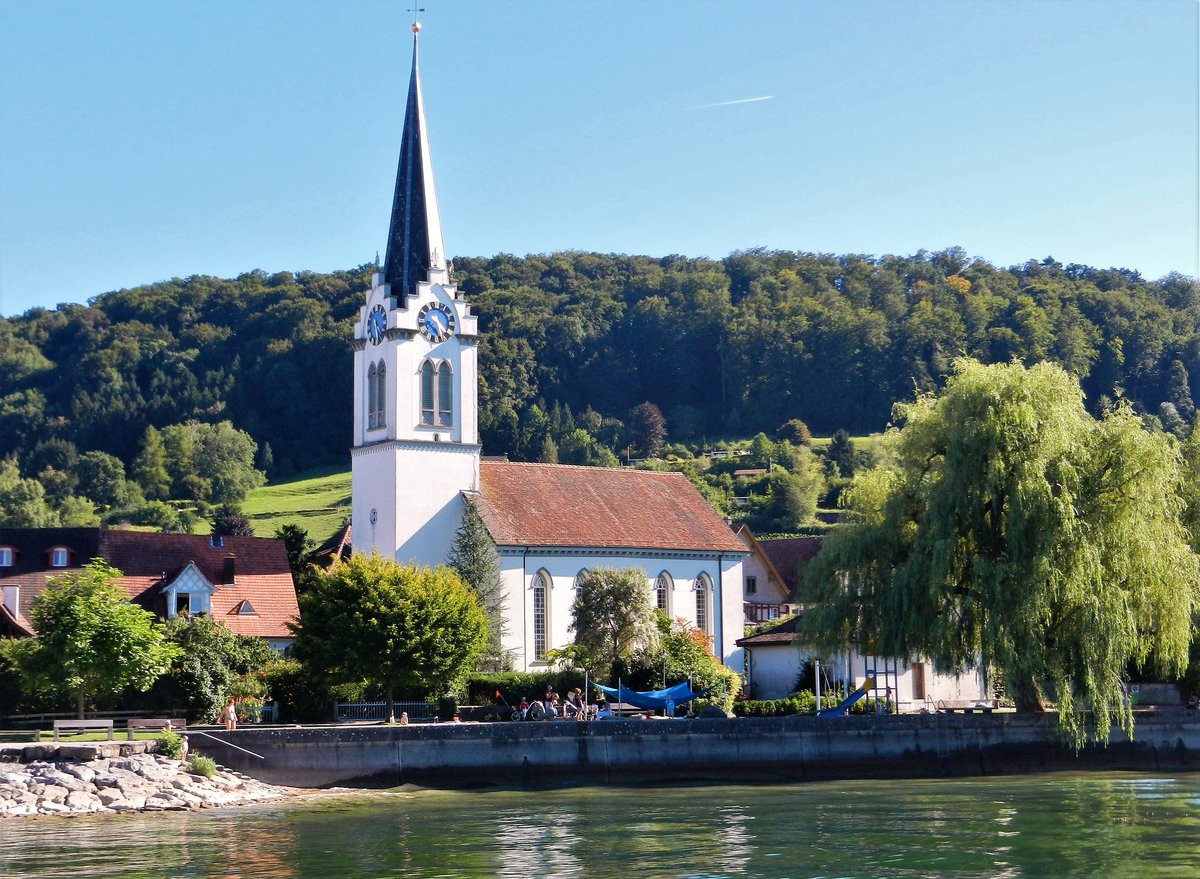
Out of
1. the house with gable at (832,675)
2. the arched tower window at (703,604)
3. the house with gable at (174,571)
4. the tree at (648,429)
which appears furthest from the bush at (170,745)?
the tree at (648,429)

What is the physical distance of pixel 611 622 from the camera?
2378 inches

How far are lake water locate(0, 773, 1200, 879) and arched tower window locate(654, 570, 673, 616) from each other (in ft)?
84.6

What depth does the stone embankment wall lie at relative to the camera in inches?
1751

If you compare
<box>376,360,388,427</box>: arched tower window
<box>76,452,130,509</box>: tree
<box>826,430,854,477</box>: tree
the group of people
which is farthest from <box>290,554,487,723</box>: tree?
<box>76,452,130,509</box>: tree

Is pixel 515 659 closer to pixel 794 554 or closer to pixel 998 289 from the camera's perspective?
pixel 794 554

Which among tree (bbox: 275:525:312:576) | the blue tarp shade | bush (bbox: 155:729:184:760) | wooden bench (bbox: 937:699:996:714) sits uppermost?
tree (bbox: 275:525:312:576)

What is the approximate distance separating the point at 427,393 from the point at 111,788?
28.1 metres

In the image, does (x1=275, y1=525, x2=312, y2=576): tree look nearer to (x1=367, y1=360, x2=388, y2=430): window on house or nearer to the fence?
(x1=367, y1=360, x2=388, y2=430): window on house

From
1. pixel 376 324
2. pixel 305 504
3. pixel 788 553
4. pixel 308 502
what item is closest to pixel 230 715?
pixel 376 324

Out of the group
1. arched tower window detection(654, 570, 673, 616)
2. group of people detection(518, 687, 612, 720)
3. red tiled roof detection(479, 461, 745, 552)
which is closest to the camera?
group of people detection(518, 687, 612, 720)

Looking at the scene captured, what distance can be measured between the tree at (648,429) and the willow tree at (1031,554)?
395 feet

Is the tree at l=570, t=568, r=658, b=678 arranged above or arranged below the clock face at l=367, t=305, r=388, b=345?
below

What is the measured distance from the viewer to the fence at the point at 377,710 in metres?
53.6

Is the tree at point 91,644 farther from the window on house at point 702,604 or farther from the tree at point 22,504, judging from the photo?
the tree at point 22,504
